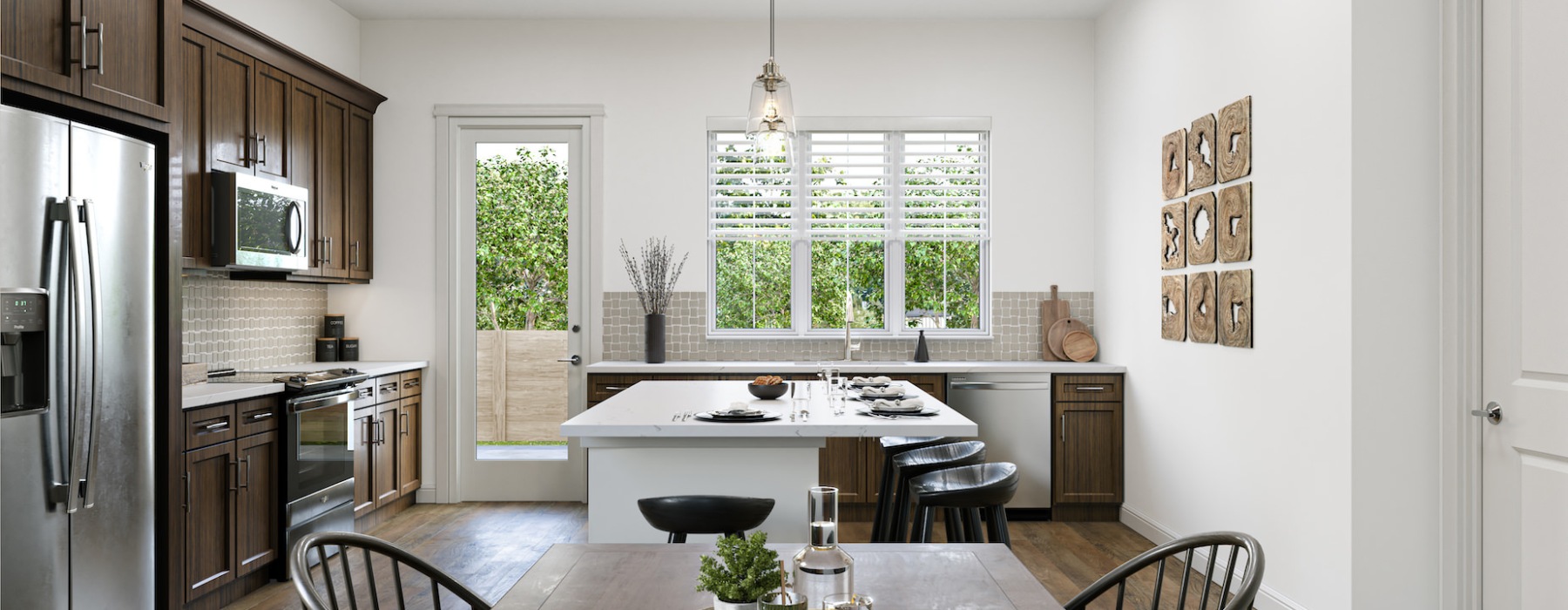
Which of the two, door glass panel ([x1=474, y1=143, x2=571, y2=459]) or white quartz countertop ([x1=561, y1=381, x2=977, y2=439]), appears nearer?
white quartz countertop ([x1=561, y1=381, x2=977, y2=439])

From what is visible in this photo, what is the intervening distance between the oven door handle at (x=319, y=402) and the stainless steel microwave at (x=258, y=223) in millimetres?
675

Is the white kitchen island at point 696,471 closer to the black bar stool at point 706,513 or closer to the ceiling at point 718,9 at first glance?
the black bar stool at point 706,513

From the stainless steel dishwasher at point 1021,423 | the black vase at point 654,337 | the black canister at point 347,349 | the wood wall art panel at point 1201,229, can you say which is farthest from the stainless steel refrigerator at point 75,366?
the wood wall art panel at point 1201,229

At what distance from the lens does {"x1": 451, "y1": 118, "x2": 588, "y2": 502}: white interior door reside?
221 inches

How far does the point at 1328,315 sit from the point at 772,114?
2.10 meters

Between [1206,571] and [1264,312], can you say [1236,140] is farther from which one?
[1206,571]

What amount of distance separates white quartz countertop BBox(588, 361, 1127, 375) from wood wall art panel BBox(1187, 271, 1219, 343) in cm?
96

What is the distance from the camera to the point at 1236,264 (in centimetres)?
380

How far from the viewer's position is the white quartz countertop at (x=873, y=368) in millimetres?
5148

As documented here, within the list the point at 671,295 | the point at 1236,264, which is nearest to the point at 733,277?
the point at 671,295

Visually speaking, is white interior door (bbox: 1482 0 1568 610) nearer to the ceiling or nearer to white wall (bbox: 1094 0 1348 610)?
white wall (bbox: 1094 0 1348 610)

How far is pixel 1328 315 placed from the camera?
3.12 m

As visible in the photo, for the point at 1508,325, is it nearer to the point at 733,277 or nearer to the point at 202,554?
the point at 733,277

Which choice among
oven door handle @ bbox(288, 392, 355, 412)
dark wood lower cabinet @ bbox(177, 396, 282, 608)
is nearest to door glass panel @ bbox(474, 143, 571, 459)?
oven door handle @ bbox(288, 392, 355, 412)
